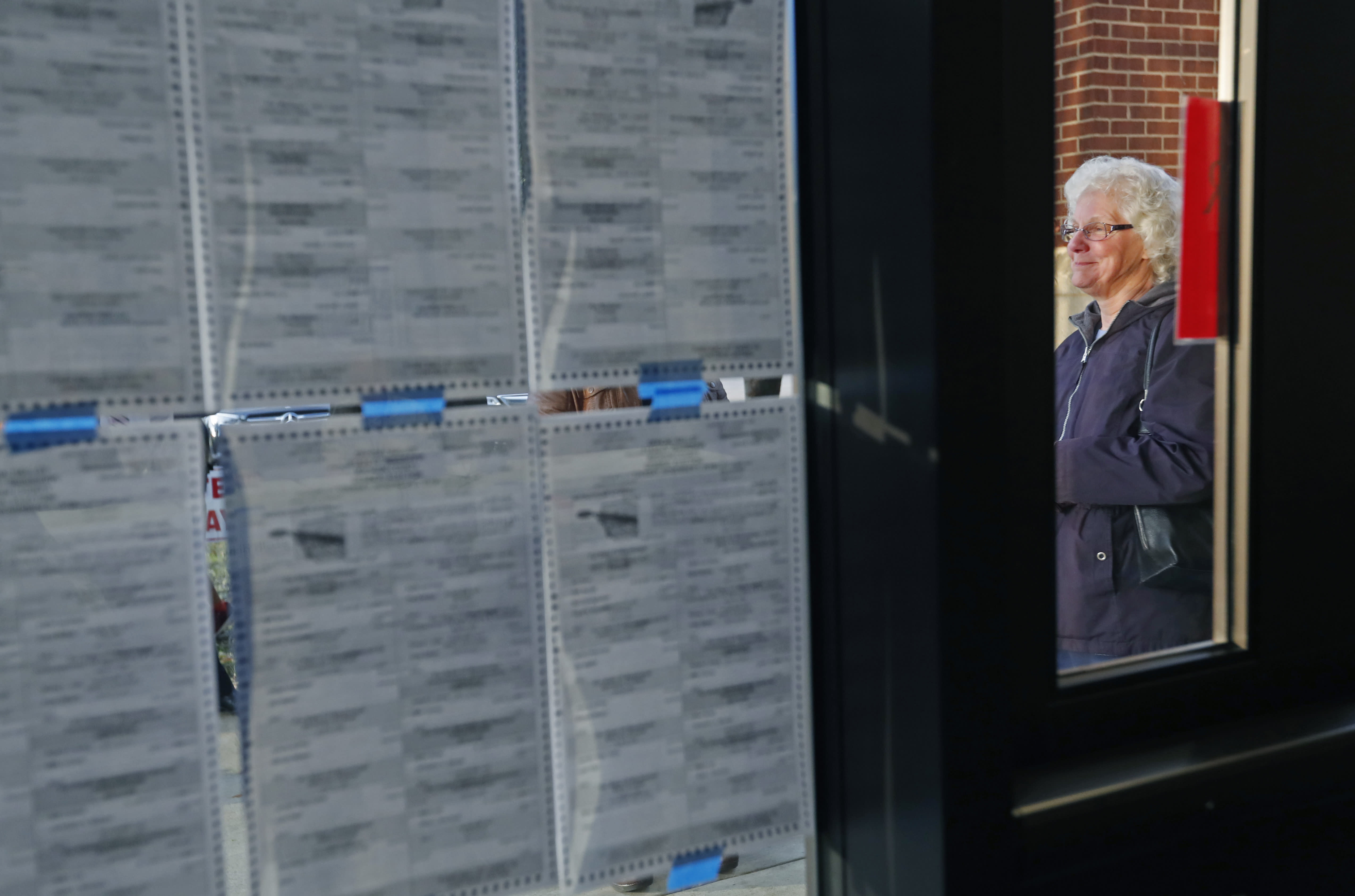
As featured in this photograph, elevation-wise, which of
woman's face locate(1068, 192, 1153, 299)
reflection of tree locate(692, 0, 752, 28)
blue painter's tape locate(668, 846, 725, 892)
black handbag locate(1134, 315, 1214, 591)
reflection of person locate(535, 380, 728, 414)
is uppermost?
reflection of tree locate(692, 0, 752, 28)

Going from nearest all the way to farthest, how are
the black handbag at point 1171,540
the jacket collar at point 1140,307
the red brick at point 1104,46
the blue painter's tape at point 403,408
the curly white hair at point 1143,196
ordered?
the blue painter's tape at point 403,408 → the black handbag at point 1171,540 → the jacket collar at point 1140,307 → the curly white hair at point 1143,196 → the red brick at point 1104,46

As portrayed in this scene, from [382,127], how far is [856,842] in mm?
904

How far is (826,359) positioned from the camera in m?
1.10

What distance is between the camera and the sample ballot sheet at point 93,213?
2.56 feet

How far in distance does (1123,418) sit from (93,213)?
5.56ft

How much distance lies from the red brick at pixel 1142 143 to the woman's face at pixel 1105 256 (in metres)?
0.58

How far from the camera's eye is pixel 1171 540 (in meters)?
1.77

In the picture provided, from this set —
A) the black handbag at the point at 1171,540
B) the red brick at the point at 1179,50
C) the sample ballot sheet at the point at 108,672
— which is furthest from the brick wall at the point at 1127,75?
the sample ballot sheet at the point at 108,672

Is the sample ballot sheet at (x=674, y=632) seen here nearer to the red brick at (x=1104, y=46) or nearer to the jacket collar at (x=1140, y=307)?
the jacket collar at (x=1140, y=307)

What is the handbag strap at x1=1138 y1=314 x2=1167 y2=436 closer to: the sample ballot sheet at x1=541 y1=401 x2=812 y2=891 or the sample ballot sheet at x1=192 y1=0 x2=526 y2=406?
the sample ballot sheet at x1=541 y1=401 x2=812 y2=891

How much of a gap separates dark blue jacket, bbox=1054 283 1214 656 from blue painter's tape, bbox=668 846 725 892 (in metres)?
0.73

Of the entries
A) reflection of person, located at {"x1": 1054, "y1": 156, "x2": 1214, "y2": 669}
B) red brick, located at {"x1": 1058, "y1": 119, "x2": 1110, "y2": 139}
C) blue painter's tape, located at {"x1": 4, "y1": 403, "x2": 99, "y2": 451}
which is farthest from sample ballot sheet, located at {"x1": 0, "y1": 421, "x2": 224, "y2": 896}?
red brick, located at {"x1": 1058, "y1": 119, "x2": 1110, "y2": 139}

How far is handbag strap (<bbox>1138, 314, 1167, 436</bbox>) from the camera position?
1829mm

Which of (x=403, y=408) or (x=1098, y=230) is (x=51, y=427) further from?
(x=1098, y=230)
